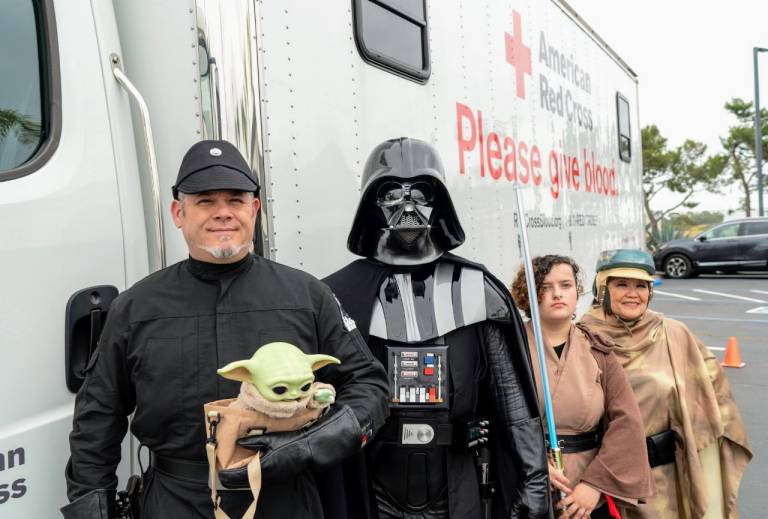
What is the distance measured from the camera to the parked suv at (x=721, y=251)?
16.4 meters

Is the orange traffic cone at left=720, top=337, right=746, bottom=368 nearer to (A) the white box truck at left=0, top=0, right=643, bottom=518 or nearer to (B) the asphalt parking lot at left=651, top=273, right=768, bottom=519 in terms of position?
(B) the asphalt parking lot at left=651, top=273, right=768, bottom=519

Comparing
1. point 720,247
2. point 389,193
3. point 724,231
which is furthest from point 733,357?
point 724,231

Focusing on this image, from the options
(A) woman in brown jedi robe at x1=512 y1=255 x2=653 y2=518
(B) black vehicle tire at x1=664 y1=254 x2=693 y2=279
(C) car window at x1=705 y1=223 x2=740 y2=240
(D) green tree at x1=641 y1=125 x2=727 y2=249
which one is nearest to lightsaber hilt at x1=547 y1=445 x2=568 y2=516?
(A) woman in brown jedi robe at x1=512 y1=255 x2=653 y2=518

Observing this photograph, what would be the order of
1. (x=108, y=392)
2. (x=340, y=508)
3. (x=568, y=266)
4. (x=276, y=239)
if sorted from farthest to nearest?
(x=568, y=266) < (x=276, y=239) < (x=340, y=508) < (x=108, y=392)

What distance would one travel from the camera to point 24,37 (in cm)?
169

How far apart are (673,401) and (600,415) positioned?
0.44 m

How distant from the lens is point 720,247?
17.0 meters

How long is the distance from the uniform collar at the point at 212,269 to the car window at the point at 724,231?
17.7 meters

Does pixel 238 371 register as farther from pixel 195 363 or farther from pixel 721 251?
pixel 721 251

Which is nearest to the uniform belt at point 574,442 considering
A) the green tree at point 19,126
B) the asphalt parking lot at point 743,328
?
the green tree at point 19,126

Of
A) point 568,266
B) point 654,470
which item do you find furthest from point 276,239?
point 654,470

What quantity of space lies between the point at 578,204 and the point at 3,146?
169 inches

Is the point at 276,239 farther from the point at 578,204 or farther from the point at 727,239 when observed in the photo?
the point at 727,239

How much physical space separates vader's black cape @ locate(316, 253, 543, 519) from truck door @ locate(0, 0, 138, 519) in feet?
2.23
